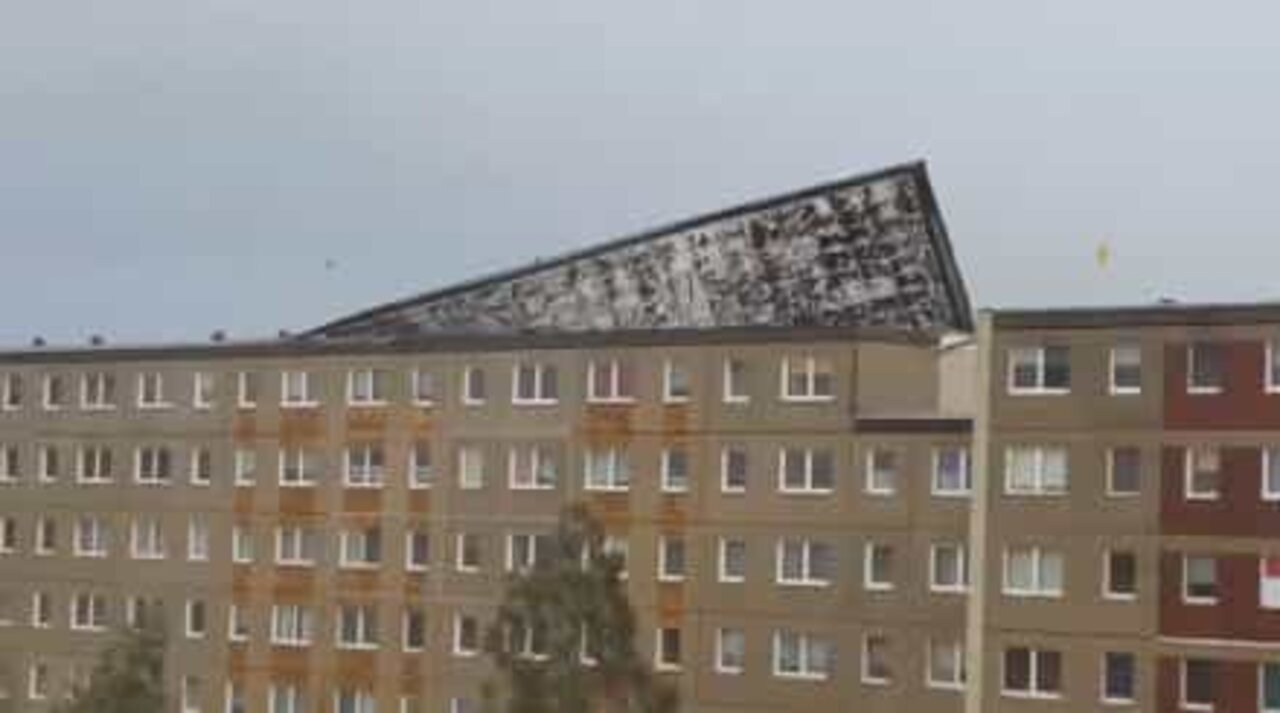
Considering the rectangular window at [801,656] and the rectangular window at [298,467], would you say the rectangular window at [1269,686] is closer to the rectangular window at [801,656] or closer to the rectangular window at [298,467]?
the rectangular window at [801,656]

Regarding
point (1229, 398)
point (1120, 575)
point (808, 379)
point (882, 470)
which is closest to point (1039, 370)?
point (1229, 398)

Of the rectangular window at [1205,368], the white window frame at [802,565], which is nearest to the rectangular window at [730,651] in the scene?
the white window frame at [802,565]

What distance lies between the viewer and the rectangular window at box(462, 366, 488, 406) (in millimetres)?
91562

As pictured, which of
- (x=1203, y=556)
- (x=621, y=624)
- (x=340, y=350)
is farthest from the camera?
(x=340, y=350)

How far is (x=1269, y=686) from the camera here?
234ft

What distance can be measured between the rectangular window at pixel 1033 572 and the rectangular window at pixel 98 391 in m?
40.1

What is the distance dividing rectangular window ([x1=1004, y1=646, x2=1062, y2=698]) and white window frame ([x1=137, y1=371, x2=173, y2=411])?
123ft

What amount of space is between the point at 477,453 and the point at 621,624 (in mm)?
24308

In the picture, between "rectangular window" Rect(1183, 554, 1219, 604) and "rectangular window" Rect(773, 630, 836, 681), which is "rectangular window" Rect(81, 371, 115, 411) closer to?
"rectangular window" Rect(773, 630, 836, 681)

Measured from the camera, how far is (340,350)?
96188 millimetres

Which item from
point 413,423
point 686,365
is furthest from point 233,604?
point 686,365

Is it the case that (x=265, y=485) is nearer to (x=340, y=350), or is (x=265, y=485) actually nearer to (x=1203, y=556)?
(x=340, y=350)

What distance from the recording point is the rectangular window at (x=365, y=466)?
9444 centimetres

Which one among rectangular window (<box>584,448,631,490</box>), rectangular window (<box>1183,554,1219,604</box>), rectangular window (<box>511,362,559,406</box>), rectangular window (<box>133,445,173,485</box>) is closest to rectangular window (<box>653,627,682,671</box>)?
rectangular window (<box>584,448,631,490</box>)
